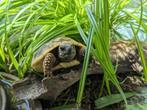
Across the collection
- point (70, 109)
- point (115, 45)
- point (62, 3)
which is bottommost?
point (70, 109)

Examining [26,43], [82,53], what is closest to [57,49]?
[82,53]

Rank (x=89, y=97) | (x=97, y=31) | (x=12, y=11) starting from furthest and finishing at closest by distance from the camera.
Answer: (x=12, y=11) < (x=89, y=97) < (x=97, y=31)

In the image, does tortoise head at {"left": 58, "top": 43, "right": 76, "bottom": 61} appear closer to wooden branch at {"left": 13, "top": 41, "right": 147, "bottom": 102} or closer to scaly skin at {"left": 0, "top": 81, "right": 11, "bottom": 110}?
wooden branch at {"left": 13, "top": 41, "right": 147, "bottom": 102}

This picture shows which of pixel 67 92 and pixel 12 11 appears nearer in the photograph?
pixel 67 92

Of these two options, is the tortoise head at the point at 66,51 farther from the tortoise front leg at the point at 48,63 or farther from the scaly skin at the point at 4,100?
the scaly skin at the point at 4,100

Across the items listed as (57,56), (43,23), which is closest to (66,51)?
(57,56)

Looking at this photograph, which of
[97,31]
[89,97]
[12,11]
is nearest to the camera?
[97,31]

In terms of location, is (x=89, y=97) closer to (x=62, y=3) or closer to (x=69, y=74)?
(x=69, y=74)

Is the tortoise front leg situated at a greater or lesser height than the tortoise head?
lesser

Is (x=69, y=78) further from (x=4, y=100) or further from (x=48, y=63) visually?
(x=4, y=100)

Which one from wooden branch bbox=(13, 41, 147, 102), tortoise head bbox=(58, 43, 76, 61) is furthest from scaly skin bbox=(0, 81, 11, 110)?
tortoise head bbox=(58, 43, 76, 61)
